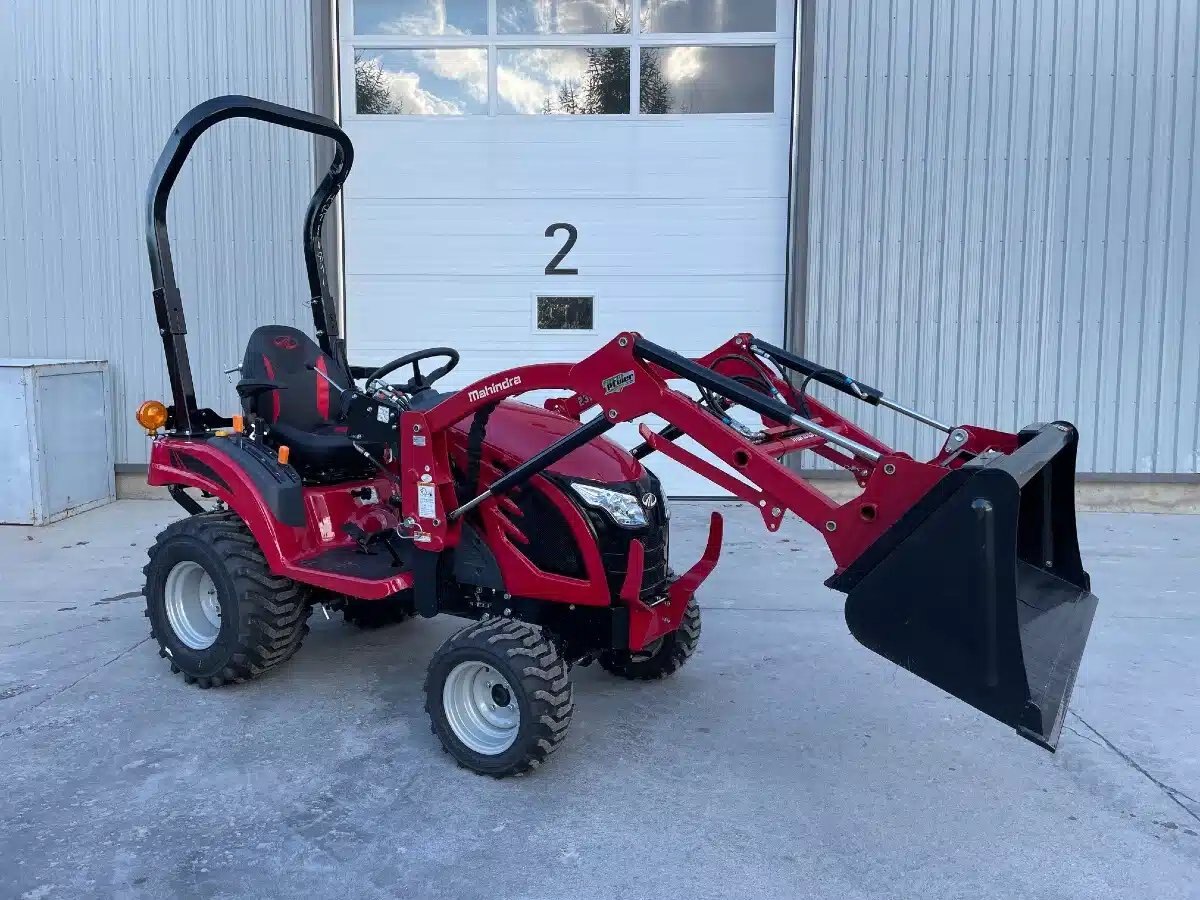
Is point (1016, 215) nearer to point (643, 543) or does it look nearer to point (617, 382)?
point (643, 543)

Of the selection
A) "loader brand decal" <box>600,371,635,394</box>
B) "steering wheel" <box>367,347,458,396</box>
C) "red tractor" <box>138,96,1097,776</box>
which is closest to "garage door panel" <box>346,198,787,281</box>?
"red tractor" <box>138,96,1097,776</box>

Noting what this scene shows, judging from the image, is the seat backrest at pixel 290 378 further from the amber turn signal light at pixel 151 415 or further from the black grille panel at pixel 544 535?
the black grille panel at pixel 544 535

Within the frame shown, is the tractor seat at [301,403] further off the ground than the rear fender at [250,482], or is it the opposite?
the tractor seat at [301,403]

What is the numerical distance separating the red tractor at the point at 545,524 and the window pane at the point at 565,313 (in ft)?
10.7

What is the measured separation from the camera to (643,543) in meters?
3.41

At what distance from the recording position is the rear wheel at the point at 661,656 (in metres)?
3.86

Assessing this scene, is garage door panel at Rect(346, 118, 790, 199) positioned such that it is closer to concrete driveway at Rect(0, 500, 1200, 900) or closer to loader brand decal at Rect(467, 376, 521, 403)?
concrete driveway at Rect(0, 500, 1200, 900)

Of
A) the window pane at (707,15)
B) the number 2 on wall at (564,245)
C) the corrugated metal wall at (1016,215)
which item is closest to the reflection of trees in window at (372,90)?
the number 2 on wall at (564,245)

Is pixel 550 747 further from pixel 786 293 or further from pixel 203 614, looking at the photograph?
pixel 786 293

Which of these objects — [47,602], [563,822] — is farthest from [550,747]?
[47,602]

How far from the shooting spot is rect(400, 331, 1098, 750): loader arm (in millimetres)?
2465

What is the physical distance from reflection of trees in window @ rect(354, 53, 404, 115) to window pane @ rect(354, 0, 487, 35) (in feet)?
0.76

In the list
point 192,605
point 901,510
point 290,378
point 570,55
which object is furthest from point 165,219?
point 570,55

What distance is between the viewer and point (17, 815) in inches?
115
